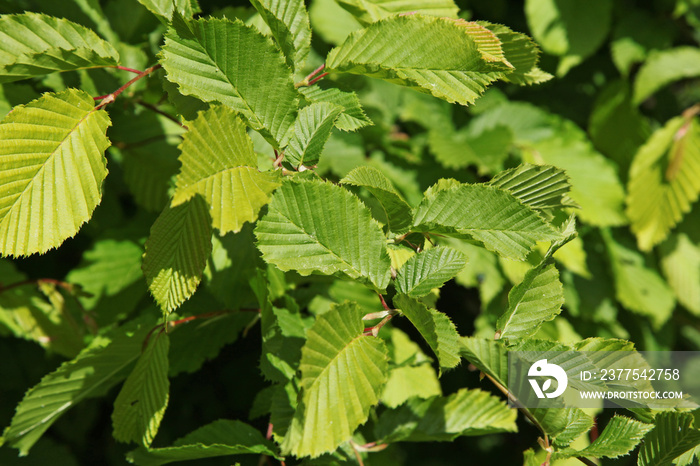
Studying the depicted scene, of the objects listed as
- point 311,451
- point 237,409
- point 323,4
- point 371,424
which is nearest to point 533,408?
point 311,451

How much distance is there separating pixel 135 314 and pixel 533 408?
0.89 meters

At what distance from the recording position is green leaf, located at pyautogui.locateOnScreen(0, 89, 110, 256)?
612 mm

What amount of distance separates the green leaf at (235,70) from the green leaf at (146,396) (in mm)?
365

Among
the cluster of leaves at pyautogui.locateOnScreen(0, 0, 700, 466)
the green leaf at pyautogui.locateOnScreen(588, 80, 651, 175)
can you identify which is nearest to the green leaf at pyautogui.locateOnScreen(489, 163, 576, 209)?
the cluster of leaves at pyautogui.locateOnScreen(0, 0, 700, 466)

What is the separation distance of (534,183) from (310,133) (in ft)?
1.00

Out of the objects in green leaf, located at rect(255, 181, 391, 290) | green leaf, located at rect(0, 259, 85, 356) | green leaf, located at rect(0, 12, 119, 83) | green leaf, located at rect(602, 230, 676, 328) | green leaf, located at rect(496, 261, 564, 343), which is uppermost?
green leaf, located at rect(0, 12, 119, 83)

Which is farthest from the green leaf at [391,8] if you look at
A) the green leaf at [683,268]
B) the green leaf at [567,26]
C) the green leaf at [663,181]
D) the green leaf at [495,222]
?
the green leaf at [683,268]

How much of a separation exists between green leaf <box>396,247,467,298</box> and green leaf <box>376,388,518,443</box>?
0.33 metres

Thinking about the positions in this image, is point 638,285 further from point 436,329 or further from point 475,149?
point 436,329

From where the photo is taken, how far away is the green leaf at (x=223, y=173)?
0.52m

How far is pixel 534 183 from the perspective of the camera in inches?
27.6

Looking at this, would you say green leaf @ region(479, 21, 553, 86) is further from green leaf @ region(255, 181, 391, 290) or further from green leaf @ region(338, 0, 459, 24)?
green leaf @ region(255, 181, 391, 290)

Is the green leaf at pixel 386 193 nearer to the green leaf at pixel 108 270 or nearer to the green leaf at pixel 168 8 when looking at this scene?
the green leaf at pixel 168 8

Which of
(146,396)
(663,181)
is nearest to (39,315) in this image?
(146,396)
